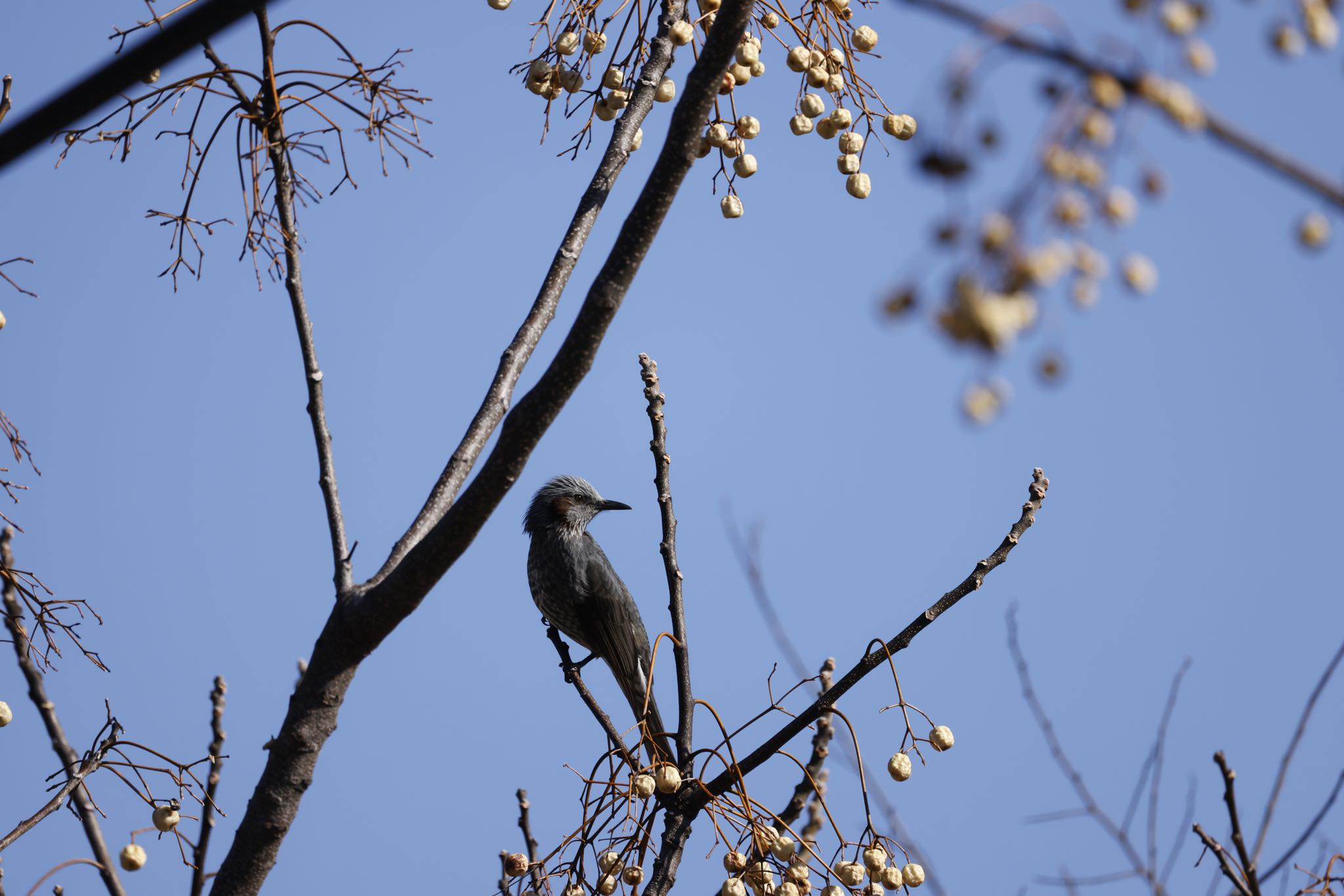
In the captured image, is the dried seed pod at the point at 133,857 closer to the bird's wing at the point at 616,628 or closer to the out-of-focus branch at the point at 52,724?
the out-of-focus branch at the point at 52,724

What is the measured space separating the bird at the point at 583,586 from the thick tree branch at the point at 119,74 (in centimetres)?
471

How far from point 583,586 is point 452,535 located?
400 cm

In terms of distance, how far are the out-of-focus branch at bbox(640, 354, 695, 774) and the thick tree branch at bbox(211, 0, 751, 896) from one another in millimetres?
954

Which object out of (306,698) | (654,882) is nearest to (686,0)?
(306,698)

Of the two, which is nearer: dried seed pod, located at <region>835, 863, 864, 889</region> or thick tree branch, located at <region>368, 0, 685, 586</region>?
dried seed pod, located at <region>835, 863, 864, 889</region>

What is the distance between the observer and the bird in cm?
617

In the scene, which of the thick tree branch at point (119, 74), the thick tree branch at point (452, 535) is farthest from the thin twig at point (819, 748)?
the thick tree branch at point (119, 74)

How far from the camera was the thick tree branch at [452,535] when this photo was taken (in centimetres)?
237

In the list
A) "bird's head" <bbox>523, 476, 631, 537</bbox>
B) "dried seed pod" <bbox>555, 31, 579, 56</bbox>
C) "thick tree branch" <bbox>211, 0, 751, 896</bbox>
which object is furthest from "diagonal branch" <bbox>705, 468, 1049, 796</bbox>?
"bird's head" <bbox>523, 476, 631, 537</bbox>

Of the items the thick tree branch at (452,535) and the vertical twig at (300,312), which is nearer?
the thick tree branch at (452,535)

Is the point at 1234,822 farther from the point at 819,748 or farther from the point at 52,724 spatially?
the point at 52,724

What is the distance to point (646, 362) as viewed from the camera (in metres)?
3.75

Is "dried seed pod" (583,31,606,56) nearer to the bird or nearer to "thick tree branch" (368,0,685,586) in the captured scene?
"thick tree branch" (368,0,685,586)

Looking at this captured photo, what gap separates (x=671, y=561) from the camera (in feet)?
11.4
